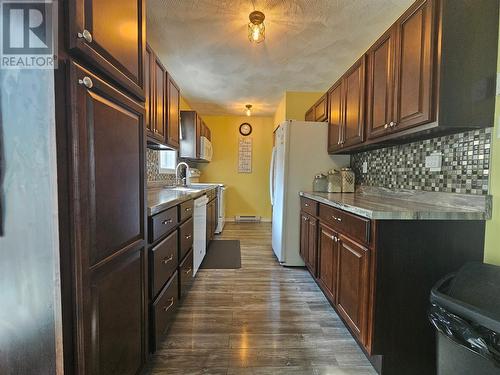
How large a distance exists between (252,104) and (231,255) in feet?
9.97

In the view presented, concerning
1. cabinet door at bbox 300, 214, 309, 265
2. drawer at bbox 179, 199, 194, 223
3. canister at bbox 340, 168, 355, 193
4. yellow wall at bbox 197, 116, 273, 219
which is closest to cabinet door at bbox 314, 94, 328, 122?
canister at bbox 340, 168, 355, 193

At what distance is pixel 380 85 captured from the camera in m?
1.82

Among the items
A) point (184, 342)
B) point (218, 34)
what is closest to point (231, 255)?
point (184, 342)

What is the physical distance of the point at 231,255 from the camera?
3344mm

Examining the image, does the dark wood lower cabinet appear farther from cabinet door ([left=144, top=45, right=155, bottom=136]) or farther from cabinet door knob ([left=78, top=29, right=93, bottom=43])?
cabinet door ([left=144, top=45, right=155, bottom=136])

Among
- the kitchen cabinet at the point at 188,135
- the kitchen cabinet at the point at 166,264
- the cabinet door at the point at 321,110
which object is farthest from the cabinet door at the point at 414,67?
the kitchen cabinet at the point at 188,135

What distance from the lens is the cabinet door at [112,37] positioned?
0.74 meters

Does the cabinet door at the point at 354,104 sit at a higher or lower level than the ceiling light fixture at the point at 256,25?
lower

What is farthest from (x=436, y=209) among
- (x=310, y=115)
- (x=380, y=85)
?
(x=310, y=115)

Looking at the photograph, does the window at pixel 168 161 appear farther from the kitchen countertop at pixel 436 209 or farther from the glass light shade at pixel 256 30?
the kitchen countertop at pixel 436 209

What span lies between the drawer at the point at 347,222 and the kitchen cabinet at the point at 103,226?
117 centimetres

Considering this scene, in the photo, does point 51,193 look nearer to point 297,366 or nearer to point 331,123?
point 297,366

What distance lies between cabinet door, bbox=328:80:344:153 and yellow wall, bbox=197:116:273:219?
10.4 feet

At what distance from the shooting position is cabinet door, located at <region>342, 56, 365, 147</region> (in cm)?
208
